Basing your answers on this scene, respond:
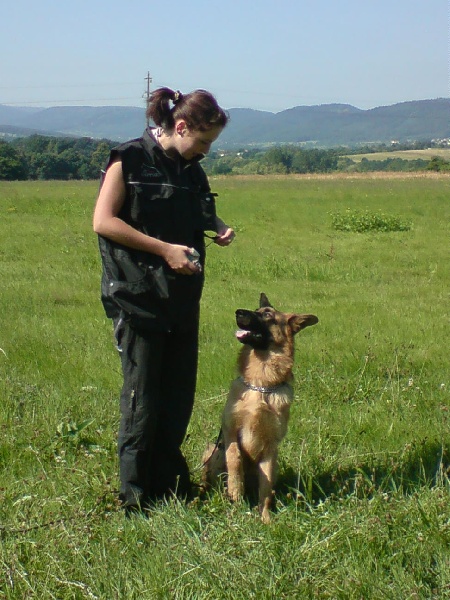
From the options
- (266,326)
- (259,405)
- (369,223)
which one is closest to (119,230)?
(266,326)

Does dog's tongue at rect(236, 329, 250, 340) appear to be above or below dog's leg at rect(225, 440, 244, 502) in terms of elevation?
above

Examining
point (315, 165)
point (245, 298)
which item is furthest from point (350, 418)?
point (315, 165)

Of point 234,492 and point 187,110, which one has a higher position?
point 187,110

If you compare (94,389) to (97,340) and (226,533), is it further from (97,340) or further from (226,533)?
(226,533)

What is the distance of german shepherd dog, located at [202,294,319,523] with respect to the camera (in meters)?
4.48

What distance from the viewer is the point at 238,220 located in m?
22.6

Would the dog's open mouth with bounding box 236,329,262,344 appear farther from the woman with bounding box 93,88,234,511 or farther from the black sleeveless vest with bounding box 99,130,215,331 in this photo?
the black sleeveless vest with bounding box 99,130,215,331

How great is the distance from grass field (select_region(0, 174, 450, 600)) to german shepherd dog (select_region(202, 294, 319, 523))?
17cm

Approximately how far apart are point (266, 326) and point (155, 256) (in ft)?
3.01

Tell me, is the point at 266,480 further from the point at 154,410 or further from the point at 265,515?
the point at 154,410

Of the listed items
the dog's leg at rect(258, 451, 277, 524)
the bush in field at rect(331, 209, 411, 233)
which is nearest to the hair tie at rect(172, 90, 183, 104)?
the dog's leg at rect(258, 451, 277, 524)

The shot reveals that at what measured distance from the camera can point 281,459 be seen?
5.12 meters

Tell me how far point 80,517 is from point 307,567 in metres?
1.24

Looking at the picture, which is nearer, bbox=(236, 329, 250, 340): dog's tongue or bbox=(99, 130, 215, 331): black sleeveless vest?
bbox=(99, 130, 215, 331): black sleeveless vest
